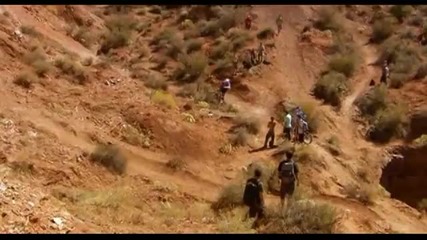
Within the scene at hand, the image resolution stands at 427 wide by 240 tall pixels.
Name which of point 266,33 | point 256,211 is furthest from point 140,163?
point 266,33

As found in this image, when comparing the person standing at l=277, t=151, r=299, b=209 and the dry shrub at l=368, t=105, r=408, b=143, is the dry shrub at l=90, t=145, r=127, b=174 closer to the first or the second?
the person standing at l=277, t=151, r=299, b=209

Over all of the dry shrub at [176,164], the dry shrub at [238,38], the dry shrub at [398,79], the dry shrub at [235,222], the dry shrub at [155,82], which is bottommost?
the dry shrub at [235,222]

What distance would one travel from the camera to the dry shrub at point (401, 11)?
30734 millimetres

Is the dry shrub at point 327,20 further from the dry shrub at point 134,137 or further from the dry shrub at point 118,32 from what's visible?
the dry shrub at point 134,137

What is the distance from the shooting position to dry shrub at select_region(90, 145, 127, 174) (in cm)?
1487

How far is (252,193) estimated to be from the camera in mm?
11477

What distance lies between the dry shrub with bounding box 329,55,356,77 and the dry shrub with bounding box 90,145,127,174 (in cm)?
1303

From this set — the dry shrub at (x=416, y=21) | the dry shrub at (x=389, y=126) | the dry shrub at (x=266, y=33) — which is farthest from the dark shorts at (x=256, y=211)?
the dry shrub at (x=416, y=21)

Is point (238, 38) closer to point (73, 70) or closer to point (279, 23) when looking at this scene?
point (279, 23)

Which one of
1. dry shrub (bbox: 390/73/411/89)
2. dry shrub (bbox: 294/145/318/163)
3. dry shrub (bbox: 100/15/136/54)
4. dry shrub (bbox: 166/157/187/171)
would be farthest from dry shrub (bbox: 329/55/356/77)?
dry shrub (bbox: 166/157/187/171)

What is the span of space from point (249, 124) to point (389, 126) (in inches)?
188

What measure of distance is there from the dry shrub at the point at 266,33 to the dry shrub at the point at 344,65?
389 cm

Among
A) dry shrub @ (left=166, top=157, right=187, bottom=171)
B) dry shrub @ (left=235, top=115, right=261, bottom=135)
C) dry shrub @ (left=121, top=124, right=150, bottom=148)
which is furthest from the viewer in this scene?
dry shrub @ (left=235, top=115, right=261, bottom=135)
